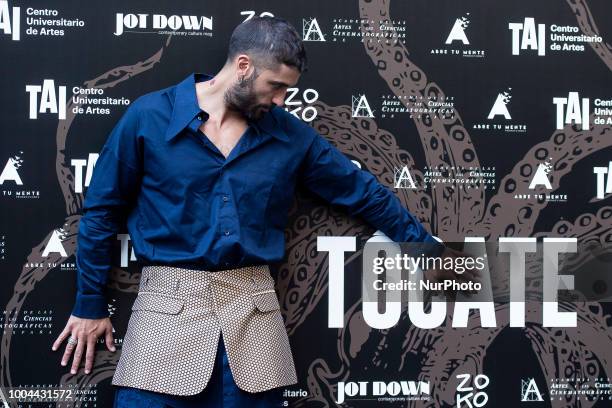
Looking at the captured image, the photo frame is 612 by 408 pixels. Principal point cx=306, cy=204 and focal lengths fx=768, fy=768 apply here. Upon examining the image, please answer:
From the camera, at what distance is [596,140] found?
9.30 feet

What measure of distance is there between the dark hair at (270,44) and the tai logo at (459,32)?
0.67 meters

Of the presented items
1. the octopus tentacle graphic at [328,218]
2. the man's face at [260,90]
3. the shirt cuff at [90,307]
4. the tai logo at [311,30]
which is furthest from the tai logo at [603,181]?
the shirt cuff at [90,307]

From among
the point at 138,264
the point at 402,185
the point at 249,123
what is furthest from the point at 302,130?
the point at 138,264

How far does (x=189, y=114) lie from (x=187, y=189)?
24cm

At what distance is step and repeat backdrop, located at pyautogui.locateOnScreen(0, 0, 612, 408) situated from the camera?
8.64 feet

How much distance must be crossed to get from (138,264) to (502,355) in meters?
1.35

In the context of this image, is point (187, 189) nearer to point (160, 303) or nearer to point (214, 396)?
point (160, 303)

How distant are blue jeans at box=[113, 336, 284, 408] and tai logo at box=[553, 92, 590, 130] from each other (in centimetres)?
148

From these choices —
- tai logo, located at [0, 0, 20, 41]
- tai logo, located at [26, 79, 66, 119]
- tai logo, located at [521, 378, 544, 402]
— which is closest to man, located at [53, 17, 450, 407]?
tai logo, located at [26, 79, 66, 119]

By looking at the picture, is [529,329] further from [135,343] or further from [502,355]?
[135,343]

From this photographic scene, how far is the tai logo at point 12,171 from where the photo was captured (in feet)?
8.61

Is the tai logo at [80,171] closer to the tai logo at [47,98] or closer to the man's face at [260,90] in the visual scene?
the tai logo at [47,98]

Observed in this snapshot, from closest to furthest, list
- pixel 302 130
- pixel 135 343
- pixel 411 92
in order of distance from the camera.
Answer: pixel 135 343 < pixel 302 130 < pixel 411 92

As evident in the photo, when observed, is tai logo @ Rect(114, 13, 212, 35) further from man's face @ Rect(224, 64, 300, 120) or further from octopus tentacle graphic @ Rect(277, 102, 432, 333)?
octopus tentacle graphic @ Rect(277, 102, 432, 333)
